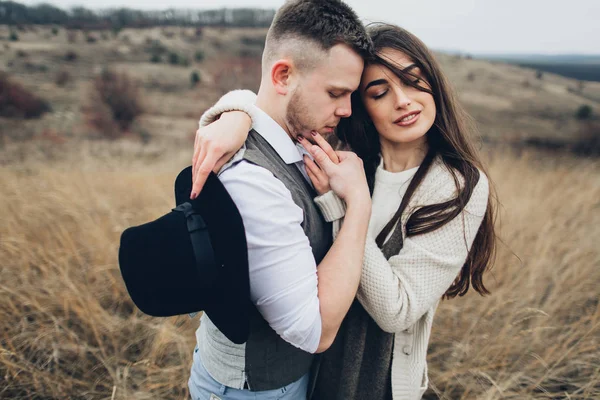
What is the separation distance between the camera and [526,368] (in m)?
2.23

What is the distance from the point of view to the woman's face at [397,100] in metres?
1.42

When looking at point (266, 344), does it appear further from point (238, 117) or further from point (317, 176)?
point (238, 117)

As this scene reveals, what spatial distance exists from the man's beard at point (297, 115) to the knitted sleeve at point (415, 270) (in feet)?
1.66

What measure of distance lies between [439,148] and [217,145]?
1.01 metres

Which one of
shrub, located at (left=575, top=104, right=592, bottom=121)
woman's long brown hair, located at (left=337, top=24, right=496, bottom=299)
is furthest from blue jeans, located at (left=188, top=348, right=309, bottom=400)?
shrub, located at (left=575, top=104, right=592, bottom=121)

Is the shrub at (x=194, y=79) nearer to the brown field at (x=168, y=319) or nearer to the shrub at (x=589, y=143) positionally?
the brown field at (x=168, y=319)

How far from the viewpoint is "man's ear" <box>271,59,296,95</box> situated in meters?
1.29

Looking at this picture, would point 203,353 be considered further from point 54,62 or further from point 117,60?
point 117,60

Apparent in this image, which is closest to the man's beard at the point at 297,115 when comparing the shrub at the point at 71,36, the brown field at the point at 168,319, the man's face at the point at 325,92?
the man's face at the point at 325,92

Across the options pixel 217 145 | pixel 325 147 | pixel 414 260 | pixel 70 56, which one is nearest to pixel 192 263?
pixel 217 145

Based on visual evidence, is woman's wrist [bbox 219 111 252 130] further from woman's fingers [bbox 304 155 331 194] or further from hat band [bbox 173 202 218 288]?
hat band [bbox 173 202 218 288]

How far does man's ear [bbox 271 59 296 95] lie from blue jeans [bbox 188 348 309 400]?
1.10 metres

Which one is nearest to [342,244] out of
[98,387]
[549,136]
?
[98,387]

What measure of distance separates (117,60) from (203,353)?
30580 mm
